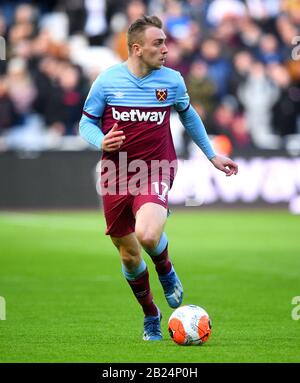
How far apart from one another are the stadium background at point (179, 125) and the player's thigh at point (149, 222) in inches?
255

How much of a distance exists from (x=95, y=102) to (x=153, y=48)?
0.62m

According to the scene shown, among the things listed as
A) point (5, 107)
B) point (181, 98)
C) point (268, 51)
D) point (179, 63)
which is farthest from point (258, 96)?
point (181, 98)

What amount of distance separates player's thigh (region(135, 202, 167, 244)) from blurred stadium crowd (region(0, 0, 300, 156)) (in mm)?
13122

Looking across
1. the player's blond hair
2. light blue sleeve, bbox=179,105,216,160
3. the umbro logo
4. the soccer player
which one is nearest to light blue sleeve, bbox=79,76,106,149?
the soccer player

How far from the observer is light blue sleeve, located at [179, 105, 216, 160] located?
368 inches

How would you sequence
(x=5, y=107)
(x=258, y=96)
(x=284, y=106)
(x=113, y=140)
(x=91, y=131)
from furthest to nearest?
(x=258, y=96), (x=284, y=106), (x=5, y=107), (x=91, y=131), (x=113, y=140)

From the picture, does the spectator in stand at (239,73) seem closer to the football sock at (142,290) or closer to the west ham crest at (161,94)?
the west ham crest at (161,94)

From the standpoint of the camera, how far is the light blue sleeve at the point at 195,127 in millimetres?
9344

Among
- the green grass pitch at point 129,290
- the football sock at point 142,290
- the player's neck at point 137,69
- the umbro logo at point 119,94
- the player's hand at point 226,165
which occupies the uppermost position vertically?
the player's neck at point 137,69

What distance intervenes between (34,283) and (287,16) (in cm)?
1341

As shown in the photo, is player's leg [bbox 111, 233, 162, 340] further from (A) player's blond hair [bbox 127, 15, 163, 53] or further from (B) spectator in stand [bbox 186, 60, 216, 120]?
(B) spectator in stand [bbox 186, 60, 216, 120]

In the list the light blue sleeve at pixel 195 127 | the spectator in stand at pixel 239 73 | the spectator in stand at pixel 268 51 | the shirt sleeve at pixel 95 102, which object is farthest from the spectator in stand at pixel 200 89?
the shirt sleeve at pixel 95 102

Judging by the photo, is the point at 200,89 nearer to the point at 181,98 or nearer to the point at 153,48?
the point at 181,98

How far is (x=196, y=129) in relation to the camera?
939 centimetres
